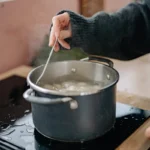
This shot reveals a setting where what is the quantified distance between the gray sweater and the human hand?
0.6 inches

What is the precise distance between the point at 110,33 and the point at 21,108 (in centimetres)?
35

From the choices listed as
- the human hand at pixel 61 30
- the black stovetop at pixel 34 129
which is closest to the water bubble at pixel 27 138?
the black stovetop at pixel 34 129

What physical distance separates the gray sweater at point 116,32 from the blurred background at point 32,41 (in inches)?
6.3

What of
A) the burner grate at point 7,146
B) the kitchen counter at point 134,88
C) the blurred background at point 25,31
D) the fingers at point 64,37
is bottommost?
the kitchen counter at point 134,88

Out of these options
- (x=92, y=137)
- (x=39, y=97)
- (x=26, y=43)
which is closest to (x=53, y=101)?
(x=39, y=97)

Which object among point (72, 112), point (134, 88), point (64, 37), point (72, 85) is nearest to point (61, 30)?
point (64, 37)

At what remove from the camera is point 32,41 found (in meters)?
1.25

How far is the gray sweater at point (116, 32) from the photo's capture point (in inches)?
32.7

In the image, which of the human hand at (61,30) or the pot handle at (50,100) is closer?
the pot handle at (50,100)

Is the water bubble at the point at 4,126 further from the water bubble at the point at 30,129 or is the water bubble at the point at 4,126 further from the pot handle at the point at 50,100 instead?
the pot handle at the point at 50,100

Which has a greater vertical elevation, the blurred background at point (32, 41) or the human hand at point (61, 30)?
the human hand at point (61, 30)

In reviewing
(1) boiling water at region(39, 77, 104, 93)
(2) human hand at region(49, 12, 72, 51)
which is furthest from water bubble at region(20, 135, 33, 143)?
(2) human hand at region(49, 12, 72, 51)

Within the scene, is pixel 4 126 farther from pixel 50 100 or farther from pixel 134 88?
pixel 134 88

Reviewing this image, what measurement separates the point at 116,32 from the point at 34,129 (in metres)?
0.40
